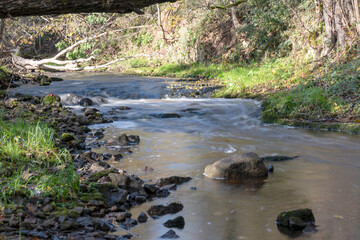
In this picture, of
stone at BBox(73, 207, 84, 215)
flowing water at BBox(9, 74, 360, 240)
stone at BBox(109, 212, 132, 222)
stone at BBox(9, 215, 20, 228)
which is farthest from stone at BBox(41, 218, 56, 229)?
flowing water at BBox(9, 74, 360, 240)

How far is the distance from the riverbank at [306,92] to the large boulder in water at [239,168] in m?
4.08

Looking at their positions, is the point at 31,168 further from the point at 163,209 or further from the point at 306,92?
the point at 306,92

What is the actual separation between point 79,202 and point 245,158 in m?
2.90

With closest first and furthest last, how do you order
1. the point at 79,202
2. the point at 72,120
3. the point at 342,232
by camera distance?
the point at 342,232 < the point at 79,202 < the point at 72,120

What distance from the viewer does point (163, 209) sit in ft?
16.3

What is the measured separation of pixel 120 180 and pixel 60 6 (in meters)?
2.75

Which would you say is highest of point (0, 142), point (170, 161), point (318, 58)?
point (318, 58)

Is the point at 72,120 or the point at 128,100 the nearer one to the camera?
the point at 72,120

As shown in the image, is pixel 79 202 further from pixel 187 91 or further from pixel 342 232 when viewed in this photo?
pixel 187 91

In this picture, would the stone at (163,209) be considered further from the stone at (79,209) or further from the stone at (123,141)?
the stone at (123,141)

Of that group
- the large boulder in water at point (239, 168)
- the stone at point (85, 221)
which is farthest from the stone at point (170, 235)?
the large boulder in water at point (239, 168)

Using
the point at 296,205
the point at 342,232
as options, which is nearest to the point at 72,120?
the point at 296,205

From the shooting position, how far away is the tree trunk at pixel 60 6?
12.0ft

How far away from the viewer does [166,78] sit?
2228 cm
